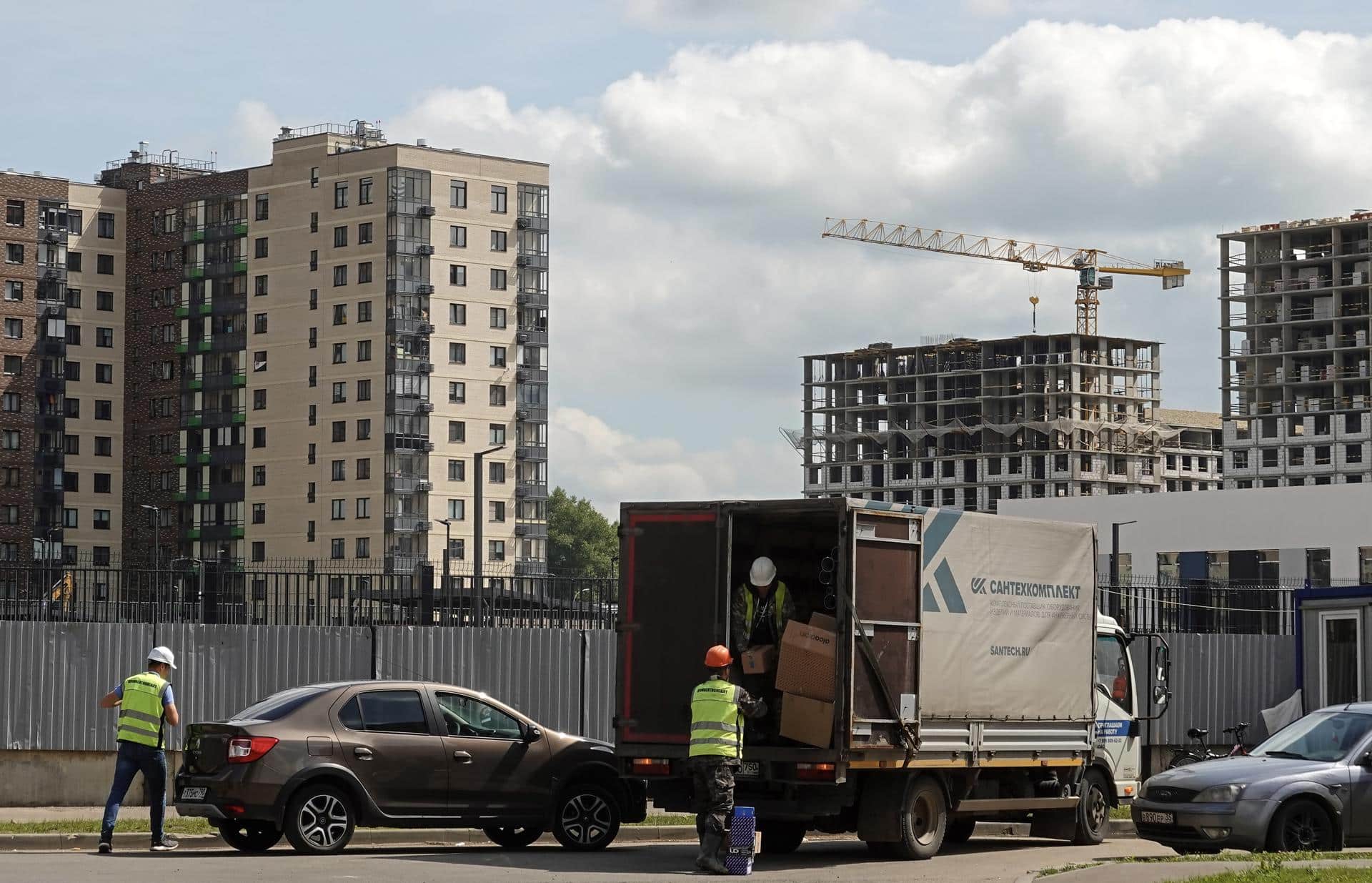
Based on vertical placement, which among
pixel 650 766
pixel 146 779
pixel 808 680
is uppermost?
pixel 808 680

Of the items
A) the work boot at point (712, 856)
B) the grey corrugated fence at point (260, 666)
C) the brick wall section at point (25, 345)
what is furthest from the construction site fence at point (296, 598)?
the brick wall section at point (25, 345)

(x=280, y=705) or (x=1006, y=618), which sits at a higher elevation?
(x=1006, y=618)

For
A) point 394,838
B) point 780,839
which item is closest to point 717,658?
point 780,839

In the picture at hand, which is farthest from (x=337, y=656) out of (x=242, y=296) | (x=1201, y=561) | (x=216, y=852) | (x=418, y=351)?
(x=242, y=296)

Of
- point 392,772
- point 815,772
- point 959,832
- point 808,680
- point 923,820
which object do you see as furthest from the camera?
point 959,832

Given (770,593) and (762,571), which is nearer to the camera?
(762,571)

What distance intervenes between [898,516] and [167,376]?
12192cm

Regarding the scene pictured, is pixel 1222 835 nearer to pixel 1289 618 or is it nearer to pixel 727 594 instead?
pixel 727 594

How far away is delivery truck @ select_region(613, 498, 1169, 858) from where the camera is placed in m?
18.3

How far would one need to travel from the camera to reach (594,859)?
61.9 ft

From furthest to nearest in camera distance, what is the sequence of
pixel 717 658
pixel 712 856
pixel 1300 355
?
pixel 1300 355
pixel 717 658
pixel 712 856

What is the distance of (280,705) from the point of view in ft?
61.2

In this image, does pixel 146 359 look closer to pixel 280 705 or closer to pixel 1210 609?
pixel 1210 609

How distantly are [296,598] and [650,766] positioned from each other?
28.3ft
